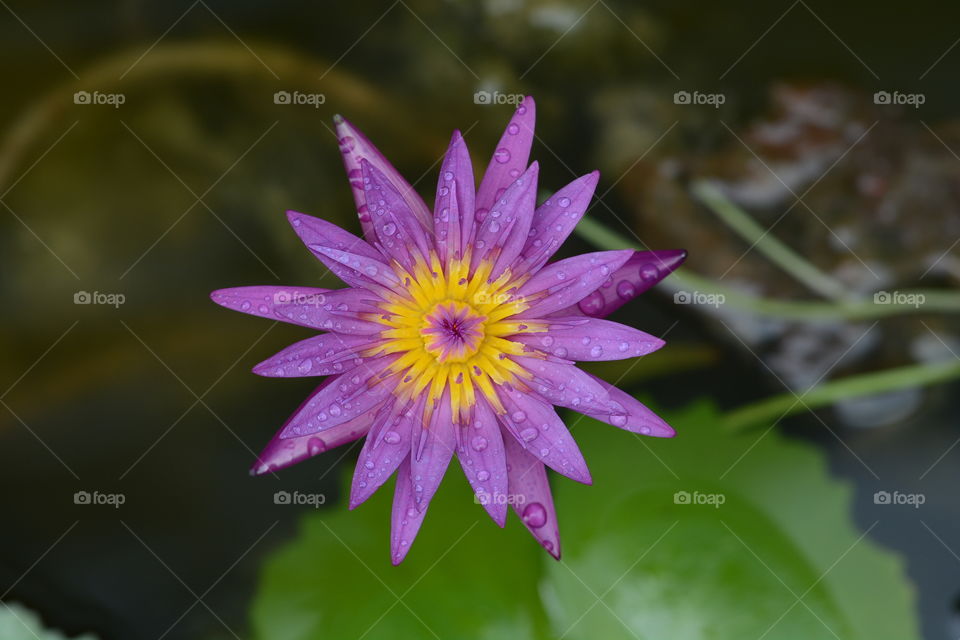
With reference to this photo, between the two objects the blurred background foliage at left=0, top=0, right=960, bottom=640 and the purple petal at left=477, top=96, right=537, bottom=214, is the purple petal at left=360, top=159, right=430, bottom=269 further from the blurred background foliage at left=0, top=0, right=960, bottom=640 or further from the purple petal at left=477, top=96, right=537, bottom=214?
the blurred background foliage at left=0, top=0, right=960, bottom=640

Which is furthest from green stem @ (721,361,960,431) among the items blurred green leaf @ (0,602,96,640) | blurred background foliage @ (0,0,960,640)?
blurred green leaf @ (0,602,96,640)

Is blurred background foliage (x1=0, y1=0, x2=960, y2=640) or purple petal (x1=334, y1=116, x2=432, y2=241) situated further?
blurred background foliage (x1=0, y1=0, x2=960, y2=640)

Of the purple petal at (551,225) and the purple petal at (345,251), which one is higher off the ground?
the purple petal at (551,225)

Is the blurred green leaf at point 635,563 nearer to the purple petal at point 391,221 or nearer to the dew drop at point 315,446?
the dew drop at point 315,446

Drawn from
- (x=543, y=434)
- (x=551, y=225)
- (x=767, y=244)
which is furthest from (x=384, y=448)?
(x=767, y=244)

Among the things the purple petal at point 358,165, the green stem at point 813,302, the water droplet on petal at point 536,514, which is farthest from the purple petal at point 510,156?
the green stem at point 813,302
